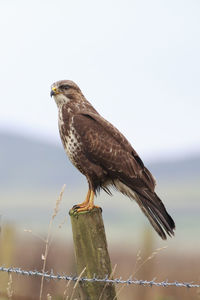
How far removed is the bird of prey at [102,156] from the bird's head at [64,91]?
25 cm

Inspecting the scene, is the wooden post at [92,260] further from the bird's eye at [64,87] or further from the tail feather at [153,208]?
the bird's eye at [64,87]

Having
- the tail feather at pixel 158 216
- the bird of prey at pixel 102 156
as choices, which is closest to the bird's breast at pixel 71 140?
the bird of prey at pixel 102 156

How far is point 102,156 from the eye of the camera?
24.0 feet

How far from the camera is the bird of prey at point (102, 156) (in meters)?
7.16

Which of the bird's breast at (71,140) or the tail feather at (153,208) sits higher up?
the bird's breast at (71,140)

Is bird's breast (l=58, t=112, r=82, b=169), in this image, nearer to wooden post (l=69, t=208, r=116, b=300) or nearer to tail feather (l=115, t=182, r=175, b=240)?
tail feather (l=115, t=182, r=175, b=240)

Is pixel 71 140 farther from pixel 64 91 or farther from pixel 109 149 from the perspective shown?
pixel 64 91

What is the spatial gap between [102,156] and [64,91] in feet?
3.27

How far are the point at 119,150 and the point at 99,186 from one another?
46 centimetres

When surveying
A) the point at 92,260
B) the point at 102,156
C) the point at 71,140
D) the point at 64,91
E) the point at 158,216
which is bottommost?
the point at 92,260

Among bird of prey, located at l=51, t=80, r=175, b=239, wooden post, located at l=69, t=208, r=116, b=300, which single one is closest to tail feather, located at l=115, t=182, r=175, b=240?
bird of prey, located at l=51, t=80, r=175, b=239

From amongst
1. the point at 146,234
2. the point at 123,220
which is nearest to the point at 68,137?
the point at 146,234

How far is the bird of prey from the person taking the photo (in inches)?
282

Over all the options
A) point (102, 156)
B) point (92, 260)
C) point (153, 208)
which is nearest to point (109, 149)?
point (102, 156)
